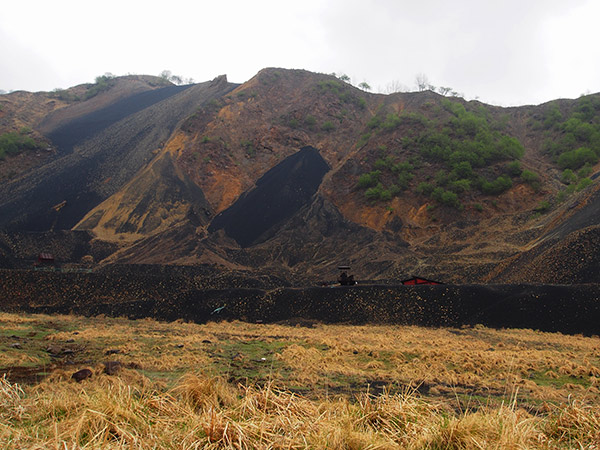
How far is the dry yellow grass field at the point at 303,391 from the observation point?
9.53ft

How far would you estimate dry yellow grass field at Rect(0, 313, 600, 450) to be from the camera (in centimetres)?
291

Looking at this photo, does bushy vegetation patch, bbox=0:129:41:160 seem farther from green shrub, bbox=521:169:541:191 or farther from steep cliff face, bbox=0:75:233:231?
green shrub, bbox=521:169:541:191

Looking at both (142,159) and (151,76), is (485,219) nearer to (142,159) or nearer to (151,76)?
(142,159)

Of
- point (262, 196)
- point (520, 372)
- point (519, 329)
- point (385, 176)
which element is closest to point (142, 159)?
point (262, 196)

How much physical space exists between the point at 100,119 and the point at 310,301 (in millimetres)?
49813

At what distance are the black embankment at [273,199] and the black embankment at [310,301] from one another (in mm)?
11340

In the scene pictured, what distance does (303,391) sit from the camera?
664cm

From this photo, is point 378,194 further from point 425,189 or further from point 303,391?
point 303,391

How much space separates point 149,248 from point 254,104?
27.8 m

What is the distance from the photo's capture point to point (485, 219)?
3844cm

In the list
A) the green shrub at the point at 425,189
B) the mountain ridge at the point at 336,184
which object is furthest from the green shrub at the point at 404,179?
the green shrub at the point at 425,189

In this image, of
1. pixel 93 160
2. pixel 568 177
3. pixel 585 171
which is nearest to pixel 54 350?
pixel 93 160

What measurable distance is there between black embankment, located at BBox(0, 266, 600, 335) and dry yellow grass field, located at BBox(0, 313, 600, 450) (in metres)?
1.27

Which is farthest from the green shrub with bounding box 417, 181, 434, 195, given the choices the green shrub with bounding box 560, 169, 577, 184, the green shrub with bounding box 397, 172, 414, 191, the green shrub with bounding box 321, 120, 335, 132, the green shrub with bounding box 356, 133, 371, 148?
the green shrub with bounding box 321, 120, 335, 132
